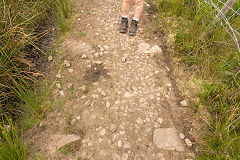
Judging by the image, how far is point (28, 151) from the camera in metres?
1.86

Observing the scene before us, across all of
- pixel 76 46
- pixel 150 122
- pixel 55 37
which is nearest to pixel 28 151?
pixel 150 122

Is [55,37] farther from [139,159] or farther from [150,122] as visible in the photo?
[139,159]

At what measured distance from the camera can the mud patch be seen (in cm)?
250

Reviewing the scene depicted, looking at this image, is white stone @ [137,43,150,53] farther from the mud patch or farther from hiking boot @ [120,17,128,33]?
the mud patch

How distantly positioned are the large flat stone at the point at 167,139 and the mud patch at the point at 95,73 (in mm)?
1083

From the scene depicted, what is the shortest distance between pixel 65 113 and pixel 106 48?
1.31 m

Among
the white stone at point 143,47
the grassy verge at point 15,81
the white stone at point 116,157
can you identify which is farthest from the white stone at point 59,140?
the white stone at point 143,47

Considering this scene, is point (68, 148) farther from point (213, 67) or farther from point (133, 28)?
point (133, 28)

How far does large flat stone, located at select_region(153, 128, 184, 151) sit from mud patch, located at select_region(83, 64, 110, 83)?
1.08 metres

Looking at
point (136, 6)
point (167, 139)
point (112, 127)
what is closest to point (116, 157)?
point (112, 127)

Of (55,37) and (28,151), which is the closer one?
(28,151)

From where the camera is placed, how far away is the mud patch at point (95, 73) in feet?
8.20

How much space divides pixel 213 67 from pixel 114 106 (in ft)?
4.73

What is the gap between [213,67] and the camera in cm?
230
